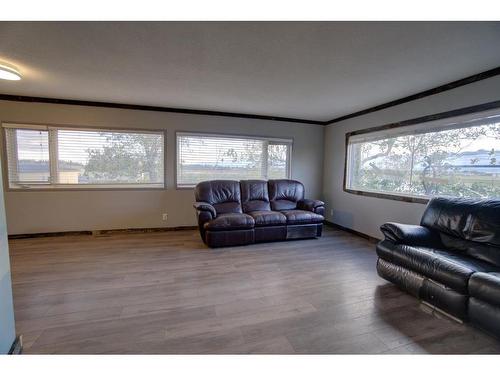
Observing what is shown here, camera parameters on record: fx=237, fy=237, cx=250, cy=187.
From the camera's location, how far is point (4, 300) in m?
1.46

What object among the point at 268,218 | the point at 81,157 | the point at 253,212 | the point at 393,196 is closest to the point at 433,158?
the point at 393,196

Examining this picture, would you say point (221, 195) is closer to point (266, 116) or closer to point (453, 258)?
point (266, 116)

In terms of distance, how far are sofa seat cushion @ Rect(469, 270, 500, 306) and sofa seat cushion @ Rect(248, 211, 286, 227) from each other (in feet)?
7.88

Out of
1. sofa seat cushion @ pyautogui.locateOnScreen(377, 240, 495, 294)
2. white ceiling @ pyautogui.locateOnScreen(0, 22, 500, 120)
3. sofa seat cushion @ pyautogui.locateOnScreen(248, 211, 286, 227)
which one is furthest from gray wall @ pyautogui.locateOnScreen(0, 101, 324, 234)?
sofa seat cushion @ pyautogui.locateOnScreen(377, 240, 495, 294)

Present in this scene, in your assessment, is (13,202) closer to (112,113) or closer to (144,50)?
(112,113)

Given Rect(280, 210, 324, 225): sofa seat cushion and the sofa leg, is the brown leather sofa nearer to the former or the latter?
Rect(280, 210, 324, 225): sofa seat cushion

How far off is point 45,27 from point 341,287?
3.48 metres

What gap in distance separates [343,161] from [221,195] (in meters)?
2.62

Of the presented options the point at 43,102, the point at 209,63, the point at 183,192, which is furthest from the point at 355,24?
the point at 43,102

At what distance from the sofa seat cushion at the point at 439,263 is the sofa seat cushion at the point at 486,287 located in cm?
5

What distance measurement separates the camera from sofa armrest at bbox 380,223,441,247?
8.18 ft

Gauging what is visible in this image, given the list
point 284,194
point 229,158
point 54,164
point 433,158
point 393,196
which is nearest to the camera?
point 433,158

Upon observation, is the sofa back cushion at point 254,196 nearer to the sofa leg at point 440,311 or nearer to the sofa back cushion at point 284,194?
the sofa back cushion at point 284,194

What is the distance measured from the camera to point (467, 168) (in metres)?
2.91
